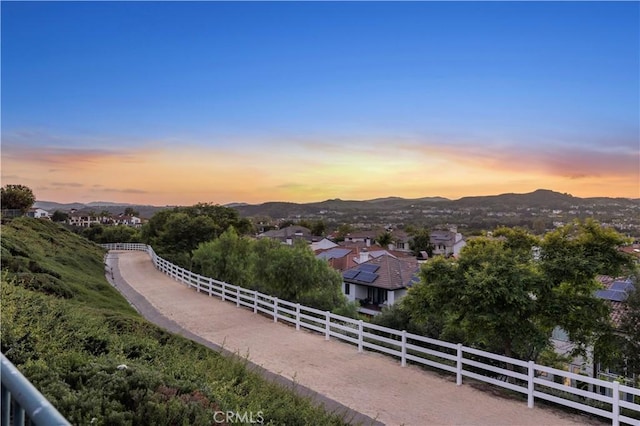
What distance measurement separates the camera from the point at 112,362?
17.0 ft

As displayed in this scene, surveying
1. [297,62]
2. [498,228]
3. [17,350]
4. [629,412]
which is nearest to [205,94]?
[297,62]

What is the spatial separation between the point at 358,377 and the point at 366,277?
24.2 m

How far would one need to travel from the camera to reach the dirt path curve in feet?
26.3

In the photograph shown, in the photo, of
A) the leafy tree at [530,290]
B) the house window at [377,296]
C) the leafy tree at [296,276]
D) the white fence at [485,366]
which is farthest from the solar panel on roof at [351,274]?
the leafy tree at [530,290]

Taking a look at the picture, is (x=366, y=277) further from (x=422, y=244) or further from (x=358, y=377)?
(x=422, y=244)

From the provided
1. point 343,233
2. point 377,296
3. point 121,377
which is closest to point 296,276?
point 377,296

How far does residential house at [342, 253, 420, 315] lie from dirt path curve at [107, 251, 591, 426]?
54.5 ft

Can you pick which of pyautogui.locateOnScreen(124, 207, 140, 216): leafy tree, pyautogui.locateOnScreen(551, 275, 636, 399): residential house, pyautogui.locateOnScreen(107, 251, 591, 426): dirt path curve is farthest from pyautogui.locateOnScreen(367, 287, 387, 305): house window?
pyautogui.locateOnScreen(124, 207, 140, 216): leafy tree

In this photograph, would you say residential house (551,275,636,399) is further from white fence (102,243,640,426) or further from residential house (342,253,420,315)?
residential house (342,253,420,315)

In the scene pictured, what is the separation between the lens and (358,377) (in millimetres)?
10078

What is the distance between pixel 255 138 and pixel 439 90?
11947 mm

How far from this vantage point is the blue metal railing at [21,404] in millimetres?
1502

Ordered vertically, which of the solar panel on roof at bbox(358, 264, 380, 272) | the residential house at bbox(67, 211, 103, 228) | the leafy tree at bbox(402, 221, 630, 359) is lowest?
the solar panel on roof at bbox(358, 264, 380, 272)

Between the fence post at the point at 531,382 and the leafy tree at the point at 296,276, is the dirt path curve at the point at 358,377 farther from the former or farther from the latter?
the leafy tree at the point at 296,276
